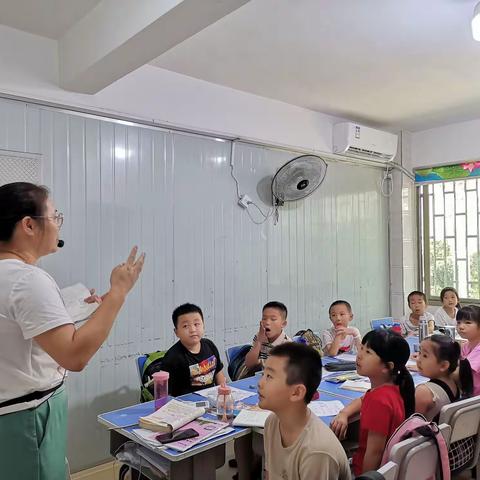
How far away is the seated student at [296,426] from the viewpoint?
142 cm

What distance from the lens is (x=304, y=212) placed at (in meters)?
4.31

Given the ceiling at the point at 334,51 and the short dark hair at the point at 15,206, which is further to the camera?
the ceiling at the point at 334,51

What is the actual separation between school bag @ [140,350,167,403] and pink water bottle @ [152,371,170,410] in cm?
56

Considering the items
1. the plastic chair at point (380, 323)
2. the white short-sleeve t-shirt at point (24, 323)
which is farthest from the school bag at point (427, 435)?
the plastic chair at point (380, 323)

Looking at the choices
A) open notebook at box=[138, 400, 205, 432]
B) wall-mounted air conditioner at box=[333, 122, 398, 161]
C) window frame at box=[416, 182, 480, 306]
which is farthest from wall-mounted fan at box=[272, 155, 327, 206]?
open notebook at box=[138, 400, 205, 432]

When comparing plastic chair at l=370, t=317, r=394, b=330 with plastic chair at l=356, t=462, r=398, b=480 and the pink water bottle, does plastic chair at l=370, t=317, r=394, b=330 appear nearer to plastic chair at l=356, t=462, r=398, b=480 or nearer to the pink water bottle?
the pink water bottle

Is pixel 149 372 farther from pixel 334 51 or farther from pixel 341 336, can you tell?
pixel 334 51

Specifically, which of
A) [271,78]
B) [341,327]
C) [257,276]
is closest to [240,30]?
[271,78]

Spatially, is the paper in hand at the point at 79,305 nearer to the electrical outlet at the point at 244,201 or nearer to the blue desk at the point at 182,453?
the blue desk at the point at 182,453

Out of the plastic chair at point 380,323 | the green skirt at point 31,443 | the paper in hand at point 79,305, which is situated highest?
the paper in hand at point 79,305

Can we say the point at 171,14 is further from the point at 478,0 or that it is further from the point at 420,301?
the point at 420,301

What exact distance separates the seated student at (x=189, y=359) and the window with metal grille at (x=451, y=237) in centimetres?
331

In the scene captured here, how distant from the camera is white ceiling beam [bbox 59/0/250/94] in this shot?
6.24 ft

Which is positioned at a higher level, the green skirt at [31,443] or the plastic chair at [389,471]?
the green skirt at [31,443]
